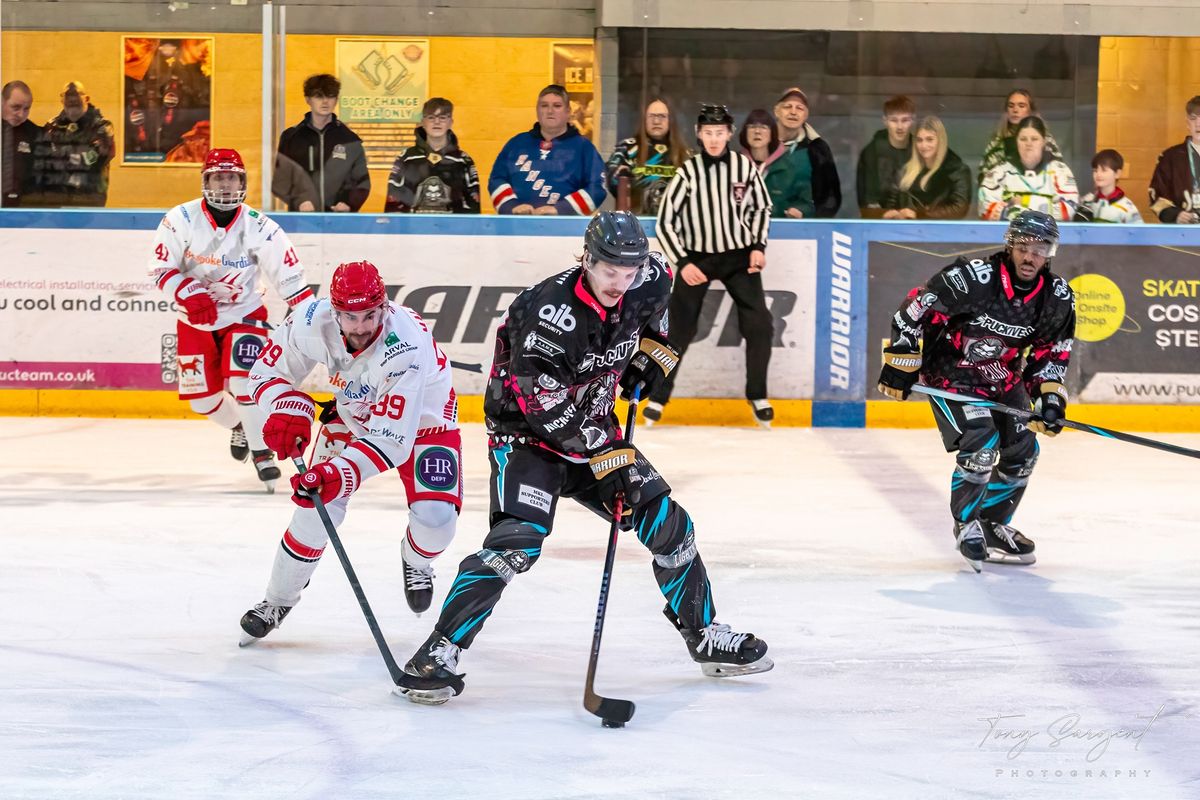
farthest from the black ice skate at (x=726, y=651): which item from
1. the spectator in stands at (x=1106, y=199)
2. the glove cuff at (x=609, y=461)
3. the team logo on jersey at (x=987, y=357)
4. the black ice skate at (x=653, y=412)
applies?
the spectator in stands at (x=1106, y=199)

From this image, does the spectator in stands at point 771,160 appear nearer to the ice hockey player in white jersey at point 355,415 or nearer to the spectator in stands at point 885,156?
the spectator in stands at point 885,156

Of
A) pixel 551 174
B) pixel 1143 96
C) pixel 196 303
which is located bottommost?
pixel 196 303

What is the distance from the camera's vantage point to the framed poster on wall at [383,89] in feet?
27.6

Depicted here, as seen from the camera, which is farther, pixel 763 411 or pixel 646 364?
pixel 763 411

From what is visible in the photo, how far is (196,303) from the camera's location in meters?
6.24

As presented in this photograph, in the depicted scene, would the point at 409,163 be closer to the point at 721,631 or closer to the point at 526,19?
the point at 526,19

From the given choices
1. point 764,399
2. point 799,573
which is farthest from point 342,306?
point 764,399

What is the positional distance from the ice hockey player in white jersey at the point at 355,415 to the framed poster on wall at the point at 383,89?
448 centimetres

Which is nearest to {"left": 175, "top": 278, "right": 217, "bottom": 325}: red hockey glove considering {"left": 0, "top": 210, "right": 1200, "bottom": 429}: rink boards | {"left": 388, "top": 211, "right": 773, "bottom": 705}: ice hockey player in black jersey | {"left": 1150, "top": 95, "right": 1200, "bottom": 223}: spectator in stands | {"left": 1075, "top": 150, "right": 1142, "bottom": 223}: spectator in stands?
{"left": 0, "top": 210, "right": 1200, "bottom": 429}: rink boards

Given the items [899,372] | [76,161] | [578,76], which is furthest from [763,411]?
[76,161]

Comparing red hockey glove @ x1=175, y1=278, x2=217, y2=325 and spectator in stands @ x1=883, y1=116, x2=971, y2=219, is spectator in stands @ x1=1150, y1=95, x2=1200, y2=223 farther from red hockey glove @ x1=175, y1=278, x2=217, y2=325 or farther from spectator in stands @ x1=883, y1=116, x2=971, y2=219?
red hockey glove @ x1=175, y1=278, x2=217, y2=325

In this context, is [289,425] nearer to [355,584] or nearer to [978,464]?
[355,584]

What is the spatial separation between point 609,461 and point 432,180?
515 centimetres

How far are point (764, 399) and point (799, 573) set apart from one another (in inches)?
130
